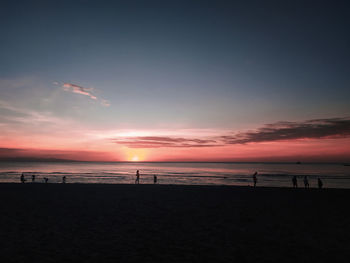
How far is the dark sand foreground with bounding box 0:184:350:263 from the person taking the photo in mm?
8070

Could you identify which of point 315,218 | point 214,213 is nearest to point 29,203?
point 214,213

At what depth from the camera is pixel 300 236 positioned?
34.2 feet

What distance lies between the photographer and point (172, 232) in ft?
35.8

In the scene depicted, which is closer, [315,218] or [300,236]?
[300,236]

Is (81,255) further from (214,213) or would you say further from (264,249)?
(214,213)

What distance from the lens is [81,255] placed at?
26.2ft

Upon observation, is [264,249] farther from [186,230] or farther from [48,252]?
[48,252]

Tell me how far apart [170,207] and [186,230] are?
5.76 metres

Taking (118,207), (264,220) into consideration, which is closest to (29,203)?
(118,207)

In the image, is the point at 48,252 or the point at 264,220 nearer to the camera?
the point at 48,252

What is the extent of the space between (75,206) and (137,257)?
11.0m

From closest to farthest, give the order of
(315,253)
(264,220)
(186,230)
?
1. (315,253)
2. (186,230)
3. (264,220)

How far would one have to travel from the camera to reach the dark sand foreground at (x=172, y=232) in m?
8.07

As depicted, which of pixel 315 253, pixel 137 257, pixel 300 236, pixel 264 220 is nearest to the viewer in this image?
pixel 137 257
